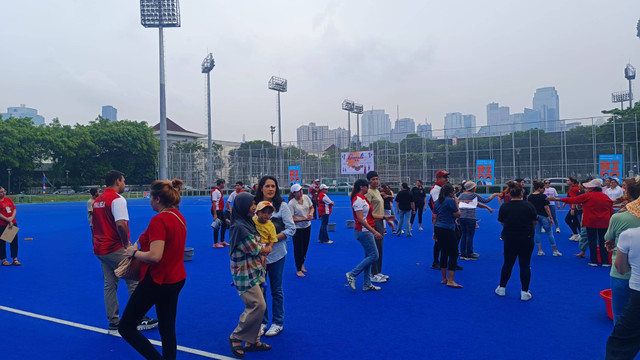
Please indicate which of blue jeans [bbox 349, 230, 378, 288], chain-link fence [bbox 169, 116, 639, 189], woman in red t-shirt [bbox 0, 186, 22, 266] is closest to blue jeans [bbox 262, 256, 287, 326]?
blue jeans [bbox 349, 230, 378, 288]

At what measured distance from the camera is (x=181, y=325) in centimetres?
501

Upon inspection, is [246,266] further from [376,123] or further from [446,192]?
[376,123]

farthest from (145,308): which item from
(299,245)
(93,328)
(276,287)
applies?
(299,245)

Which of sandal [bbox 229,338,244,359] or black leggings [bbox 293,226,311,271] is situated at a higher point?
black leggings [bbox 293,226,311,271]

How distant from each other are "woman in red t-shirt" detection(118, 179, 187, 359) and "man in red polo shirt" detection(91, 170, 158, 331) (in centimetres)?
137

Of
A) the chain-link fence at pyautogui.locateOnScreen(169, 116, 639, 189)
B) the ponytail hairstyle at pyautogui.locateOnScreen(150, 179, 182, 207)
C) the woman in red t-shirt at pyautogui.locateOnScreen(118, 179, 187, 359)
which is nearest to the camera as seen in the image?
the woman in red t-shirt at pyautogui.locateOnScreen(118, 179, 187, 359)

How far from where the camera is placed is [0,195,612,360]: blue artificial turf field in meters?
4.27

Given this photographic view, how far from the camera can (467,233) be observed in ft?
28.8

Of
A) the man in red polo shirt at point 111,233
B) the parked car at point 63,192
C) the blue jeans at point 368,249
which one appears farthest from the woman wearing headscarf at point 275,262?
the parked car at point 63,192

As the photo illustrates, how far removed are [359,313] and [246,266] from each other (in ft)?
6.84

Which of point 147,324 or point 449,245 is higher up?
point 449,245

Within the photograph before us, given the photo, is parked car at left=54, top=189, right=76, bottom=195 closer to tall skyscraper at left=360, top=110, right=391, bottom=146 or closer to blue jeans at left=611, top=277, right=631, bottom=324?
blue jeans at left=611, top=277, right=631, bottom=324

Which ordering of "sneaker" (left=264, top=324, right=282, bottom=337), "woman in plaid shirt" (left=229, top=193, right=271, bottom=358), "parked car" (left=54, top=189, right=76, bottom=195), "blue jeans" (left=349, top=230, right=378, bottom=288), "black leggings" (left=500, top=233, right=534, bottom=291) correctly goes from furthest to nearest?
"parked car" (left=54, top=189, right=76, bottom=195)
"blue jeans" (left=349, top=230, right=378, bottom=288)
"black leggings" (left=500, top=233, right=534, bottom=291)
"sneaker" (left=264, top=324, right=282, bottom=337)
"woman in plaid shirt" (left=229, top=193, right=271, bottom=358)

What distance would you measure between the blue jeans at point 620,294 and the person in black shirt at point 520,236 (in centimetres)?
218
